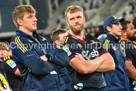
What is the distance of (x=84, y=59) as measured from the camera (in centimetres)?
370

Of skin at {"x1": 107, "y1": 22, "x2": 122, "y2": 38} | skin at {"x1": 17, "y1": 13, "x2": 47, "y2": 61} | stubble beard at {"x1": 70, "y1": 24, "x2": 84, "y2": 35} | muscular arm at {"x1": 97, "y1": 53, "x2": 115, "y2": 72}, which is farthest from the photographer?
skin at {"x1": 107, "y1": 22, "x2": 122, "y2": 38}

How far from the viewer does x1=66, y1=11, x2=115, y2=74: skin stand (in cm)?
361

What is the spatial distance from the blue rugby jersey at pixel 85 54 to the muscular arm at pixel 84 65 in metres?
0.09

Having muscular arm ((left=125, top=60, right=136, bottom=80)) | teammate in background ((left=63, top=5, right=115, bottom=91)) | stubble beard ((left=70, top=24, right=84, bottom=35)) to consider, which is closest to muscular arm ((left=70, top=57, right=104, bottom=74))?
teammate in background ((left=63, top=5, right=115, bottom=91))

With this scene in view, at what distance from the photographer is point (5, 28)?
55.2 feet

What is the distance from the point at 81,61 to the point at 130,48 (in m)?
1.76

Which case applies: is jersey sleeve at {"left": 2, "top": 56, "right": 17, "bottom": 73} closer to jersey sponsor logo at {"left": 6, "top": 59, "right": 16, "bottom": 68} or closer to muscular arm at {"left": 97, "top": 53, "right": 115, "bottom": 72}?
jersey sponsor logo at {"left": 6, "top": 59, "right": 16, "bottom": 68}

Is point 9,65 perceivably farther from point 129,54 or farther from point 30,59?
point 129,54

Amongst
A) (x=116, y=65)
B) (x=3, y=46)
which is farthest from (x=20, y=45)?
(x=3, y=46)

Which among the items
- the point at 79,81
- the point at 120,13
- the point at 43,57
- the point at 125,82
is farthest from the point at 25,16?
the point at 120,13

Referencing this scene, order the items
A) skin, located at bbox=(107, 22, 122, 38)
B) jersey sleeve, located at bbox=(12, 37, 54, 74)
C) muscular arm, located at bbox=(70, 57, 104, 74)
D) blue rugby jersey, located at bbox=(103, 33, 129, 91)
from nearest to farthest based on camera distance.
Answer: jersey sleeve, located at bbox=(12, 37, 54, 74), muscular arm, located at bbox=(70, 57, 104, 74), blue rugby jersey, located at bbox=(103, 33, 129, 91), skin, located at bbox=(107, 22, 122, 38)

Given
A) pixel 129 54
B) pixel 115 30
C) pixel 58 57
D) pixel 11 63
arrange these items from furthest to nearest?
1. pixel 129 54
2. pixel 115 30
3. pixel 11 63
4. pixel 58 57

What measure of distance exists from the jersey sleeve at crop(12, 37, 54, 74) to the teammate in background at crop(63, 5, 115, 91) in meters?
0.54

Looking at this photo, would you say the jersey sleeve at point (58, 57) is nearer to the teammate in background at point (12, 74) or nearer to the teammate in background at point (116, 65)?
the teammate in background at point (12, 74)
